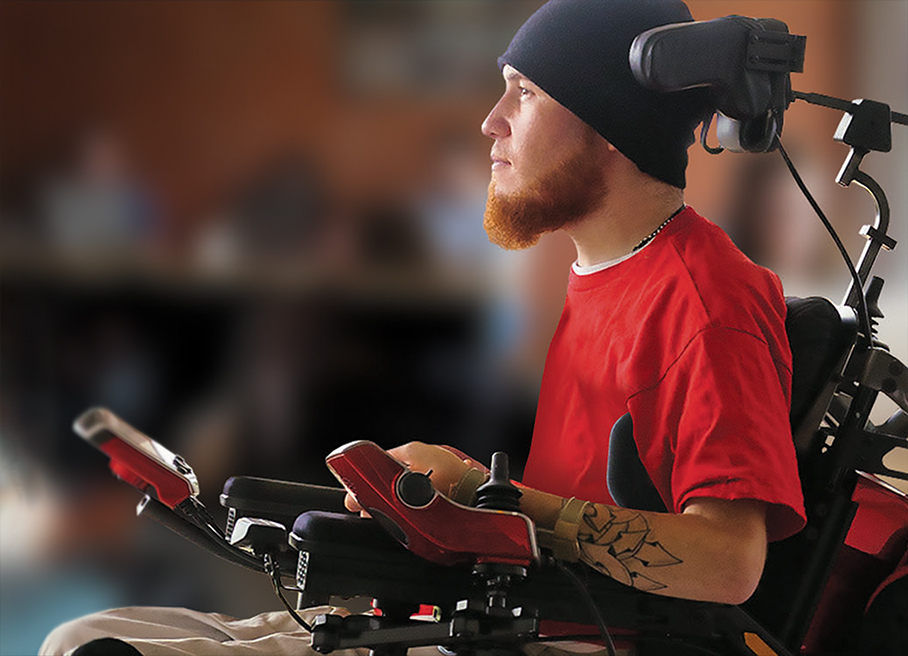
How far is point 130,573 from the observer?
3873 mm

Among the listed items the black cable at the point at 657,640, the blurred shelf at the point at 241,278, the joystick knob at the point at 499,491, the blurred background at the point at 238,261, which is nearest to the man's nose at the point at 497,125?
the joystick knob at the point at 499,491

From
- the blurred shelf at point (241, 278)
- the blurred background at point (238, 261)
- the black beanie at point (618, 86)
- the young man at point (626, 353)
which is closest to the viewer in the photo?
the young man at point (626, 353)

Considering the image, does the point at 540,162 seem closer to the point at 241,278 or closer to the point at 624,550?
the point at 624,550

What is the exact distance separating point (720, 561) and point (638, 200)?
0.45 metres

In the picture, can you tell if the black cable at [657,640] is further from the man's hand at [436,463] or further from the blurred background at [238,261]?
the blurred background at [238,261]

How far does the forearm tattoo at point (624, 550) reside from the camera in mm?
907

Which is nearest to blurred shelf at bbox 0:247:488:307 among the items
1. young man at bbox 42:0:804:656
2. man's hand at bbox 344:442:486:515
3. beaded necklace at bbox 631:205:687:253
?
young man at bbox 42:0:804:656

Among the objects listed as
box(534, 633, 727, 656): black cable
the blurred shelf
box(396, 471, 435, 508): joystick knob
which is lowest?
the blurred shelf

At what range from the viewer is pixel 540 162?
117cm

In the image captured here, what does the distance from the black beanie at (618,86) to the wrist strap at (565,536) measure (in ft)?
1.42

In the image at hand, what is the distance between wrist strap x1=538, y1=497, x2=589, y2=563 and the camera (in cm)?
91

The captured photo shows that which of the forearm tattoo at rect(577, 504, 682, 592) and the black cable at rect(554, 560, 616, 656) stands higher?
the forearm tattoo at rect(577, 504, 682, 592)

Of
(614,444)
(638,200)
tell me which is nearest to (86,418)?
(614,444)

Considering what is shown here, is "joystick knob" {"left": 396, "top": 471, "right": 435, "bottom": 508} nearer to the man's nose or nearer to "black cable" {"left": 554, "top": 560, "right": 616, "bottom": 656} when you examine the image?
"black cable" {"left": 554, "top": 560, "right": 616, "bottom": 656}
